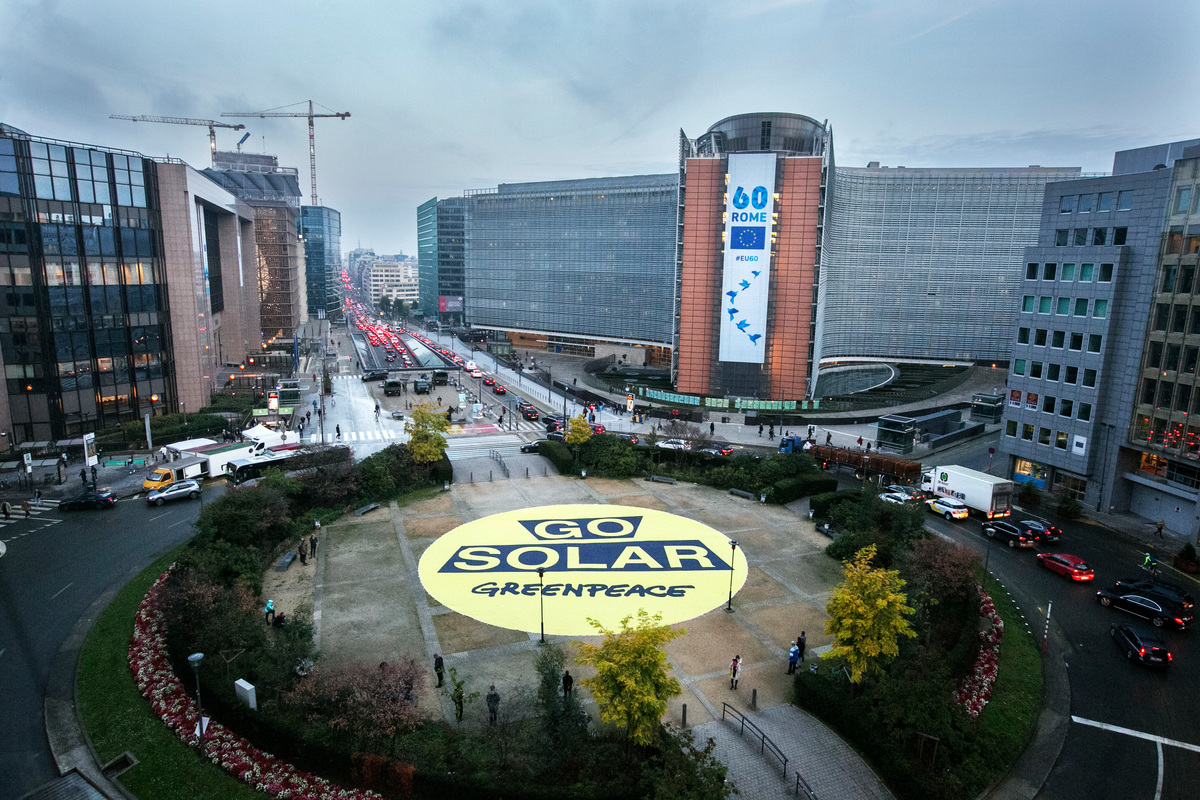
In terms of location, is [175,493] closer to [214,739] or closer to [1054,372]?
[214,739]

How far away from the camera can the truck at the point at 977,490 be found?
42812mm

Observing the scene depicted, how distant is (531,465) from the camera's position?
54031mm

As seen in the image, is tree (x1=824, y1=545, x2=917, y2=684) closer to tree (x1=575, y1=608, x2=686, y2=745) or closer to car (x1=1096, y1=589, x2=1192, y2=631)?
tree (x1=575, y1=608, x2=686, y2=745)

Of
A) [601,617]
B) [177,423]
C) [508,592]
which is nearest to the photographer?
[601,617]

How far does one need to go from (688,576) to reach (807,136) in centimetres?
7478

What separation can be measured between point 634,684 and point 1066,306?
148 feet

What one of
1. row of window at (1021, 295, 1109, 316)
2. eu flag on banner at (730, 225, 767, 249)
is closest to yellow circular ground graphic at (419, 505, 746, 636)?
row of window at (1021, 295, 1109, 316)

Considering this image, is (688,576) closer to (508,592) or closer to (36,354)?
(508,592)

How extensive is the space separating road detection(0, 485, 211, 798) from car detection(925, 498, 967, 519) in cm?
4569

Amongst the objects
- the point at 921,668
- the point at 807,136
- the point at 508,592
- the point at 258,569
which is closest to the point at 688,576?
the point at 508,592

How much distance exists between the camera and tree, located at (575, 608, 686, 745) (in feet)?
62.2

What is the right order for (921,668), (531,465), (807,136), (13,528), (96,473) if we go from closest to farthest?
1. (921,668)
2. (13,528)
3. (96,473)
4. (531,465)
5. (807,136)

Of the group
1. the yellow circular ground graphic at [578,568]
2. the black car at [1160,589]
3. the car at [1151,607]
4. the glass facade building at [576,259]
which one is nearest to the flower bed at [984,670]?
the car at [1151,607]

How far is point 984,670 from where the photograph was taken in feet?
83.7
